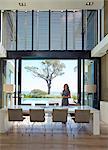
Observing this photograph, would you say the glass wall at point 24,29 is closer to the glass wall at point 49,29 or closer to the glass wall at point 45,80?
the glass wall at point 49,29

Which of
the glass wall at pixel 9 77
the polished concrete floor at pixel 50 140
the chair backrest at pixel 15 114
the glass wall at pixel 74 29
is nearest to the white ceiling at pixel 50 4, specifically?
the glass wall at pixel 74 29

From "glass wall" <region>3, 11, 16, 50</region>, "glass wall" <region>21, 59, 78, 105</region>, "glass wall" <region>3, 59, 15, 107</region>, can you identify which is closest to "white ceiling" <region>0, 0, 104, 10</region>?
"glass wall" <region>3, 11, 16, 50</region>

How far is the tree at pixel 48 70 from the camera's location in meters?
15.2

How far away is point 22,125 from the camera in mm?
10727

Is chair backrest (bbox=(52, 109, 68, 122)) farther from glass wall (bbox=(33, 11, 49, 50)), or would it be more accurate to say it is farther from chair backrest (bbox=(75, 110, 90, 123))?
glass wall (bbox=(33, 11, 49, 50))

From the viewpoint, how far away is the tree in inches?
597

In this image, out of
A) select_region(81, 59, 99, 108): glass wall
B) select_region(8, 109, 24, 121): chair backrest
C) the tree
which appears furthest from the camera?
the tree

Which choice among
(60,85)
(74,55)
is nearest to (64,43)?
(74,55)

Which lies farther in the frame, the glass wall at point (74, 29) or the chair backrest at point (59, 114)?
the glass wall at point (74, 29)

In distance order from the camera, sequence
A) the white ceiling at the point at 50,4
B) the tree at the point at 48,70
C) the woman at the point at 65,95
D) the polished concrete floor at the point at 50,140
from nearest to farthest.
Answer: the polished concrete floor at the point at 50,140 → the white ceiling at the point at 50,4 → the woman at the point at 65,95 → the tree at the point at 48,70

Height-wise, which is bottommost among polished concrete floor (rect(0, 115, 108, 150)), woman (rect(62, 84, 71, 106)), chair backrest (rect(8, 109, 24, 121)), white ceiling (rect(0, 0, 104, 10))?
polished concrete floor (rect(0, 115, 108, 150))

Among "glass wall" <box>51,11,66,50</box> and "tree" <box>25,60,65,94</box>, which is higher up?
"glass wall" <box>51,11,66,50</box>

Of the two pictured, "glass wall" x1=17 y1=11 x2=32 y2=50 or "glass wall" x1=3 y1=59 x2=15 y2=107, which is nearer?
"glass wall" x1=3 y1=59 x2=15 y2=107

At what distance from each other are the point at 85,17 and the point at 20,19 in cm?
304
